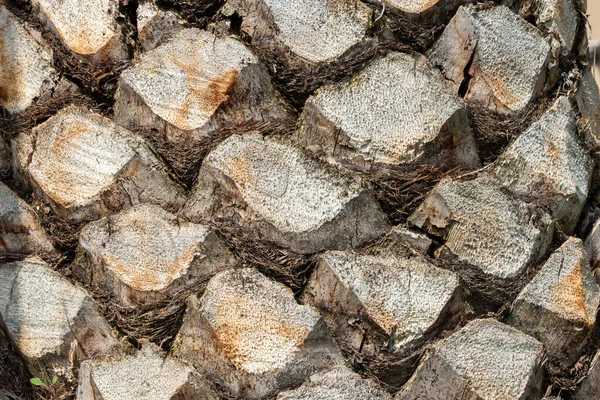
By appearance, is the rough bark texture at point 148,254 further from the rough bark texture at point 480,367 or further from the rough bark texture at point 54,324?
the rough bark texture at point 480,367

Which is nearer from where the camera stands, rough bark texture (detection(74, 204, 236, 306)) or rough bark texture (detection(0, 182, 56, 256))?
rough bark texture (detection(74, 204, 236, 306))

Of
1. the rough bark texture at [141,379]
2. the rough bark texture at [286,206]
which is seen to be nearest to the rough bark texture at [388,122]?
the rough bark texture at [286,206]

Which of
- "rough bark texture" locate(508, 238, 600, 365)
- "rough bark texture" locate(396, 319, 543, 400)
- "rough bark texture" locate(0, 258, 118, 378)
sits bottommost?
"rough bark texture" locate(0, 258, 118, 378)

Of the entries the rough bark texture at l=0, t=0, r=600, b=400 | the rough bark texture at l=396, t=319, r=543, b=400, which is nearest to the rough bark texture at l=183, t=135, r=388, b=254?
the rough bark texture at l=0, t=0, r=600, b=400

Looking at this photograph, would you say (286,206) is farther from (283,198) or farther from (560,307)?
(560,307)

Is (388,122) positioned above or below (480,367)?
above

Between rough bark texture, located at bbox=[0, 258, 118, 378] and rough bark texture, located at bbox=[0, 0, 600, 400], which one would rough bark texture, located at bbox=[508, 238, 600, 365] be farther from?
rough bark texture, located at bbox=[0, 258, 118, 378]

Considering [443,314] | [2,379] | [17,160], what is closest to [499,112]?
[443,314]

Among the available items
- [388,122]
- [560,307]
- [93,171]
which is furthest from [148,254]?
[560,307]

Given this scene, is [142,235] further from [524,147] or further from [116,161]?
[524,147]

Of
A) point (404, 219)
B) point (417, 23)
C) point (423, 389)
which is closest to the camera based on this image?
point (423, 389)

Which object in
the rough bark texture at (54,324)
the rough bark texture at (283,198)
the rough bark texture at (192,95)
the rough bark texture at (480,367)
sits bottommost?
the rough bark texture at (54,324)
